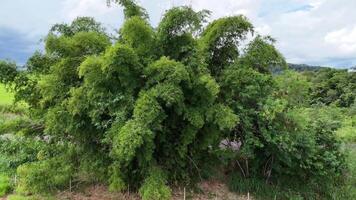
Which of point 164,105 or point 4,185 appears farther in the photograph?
point 4,185

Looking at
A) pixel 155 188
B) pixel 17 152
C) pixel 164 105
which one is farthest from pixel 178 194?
pixel 17 152

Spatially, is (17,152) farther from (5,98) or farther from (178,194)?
(5,98)

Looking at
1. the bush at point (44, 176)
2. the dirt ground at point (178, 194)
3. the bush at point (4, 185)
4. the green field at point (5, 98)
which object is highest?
the green field at point (5, 98)

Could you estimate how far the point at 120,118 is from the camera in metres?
5.95

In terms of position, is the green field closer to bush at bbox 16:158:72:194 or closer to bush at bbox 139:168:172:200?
bush at bbox 16:158:72:194

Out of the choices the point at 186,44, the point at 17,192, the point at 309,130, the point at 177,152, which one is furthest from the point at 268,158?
the point at 17,192

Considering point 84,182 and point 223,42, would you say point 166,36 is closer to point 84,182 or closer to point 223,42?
point 223,42

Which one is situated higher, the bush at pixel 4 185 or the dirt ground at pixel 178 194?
the bush at pixel 4 185

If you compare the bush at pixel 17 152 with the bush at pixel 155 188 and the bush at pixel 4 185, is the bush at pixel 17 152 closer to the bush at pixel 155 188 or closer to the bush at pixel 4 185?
the bush at pixel 4 185

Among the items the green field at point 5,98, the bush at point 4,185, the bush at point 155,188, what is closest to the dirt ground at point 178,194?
the bush at point 155,188

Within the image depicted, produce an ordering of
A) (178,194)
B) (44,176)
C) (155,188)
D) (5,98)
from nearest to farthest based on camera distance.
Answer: (155,188)
(44,176)
(178,194)
(5,98)

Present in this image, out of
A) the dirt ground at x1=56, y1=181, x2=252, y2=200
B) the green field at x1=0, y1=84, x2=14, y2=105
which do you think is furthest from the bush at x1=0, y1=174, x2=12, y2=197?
the green field at x1=0, y1=84, x2=14, y2=105

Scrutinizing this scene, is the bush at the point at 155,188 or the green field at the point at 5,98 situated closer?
the bush at the point at 155,188

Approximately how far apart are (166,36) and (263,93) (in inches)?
83.3
